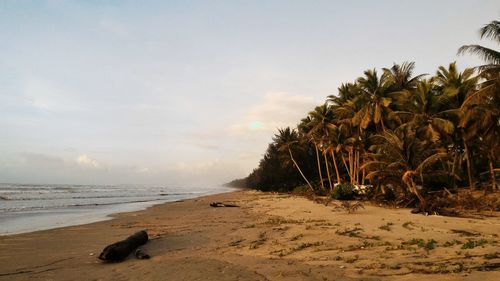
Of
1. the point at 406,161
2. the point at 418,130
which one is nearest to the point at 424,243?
the point at 406,161

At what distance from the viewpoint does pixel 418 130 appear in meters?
26.4

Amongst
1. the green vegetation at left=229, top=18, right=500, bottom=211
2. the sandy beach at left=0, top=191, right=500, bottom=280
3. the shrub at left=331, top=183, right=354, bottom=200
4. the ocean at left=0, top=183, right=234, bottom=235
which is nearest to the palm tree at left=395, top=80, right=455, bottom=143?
the green vegetation at left=229, top=18, right=500, bottom=211

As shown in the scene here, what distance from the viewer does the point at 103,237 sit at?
495 inches

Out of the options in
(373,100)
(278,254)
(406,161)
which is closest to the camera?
(278,254)

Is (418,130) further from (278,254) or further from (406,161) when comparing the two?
(278,254)

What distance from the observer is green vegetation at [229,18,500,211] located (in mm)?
20594

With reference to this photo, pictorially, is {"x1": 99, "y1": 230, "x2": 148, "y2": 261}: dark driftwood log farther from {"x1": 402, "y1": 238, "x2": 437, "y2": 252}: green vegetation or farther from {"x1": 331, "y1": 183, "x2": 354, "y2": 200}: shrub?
{"x1": 331, "y1": 183, "x2": 354, "y2": 200}: shrub

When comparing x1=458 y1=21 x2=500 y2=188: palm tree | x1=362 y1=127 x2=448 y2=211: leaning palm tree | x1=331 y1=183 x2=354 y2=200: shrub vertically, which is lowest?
x1=331 y1=183 x2=354 y2=200: shrub

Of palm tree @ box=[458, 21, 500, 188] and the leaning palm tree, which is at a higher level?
palm tree @ box=[458, 21, 500, 188]

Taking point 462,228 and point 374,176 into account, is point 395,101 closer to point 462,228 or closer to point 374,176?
point 374,176

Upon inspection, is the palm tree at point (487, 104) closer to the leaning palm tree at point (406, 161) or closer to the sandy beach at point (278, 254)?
the leaning palm tree at point (406, 161)

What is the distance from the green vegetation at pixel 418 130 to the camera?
20594 millimetres

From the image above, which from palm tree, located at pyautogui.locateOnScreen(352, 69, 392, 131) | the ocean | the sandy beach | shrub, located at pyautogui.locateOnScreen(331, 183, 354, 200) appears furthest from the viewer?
palm tree, located at pyautogui.locateOnScreen(352, 69, 392, 131)

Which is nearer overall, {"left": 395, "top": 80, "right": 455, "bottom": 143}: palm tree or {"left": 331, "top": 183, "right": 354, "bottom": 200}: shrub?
{"left": 395, "top": 80, "right": 455, "bottom": 143}: palm tree
